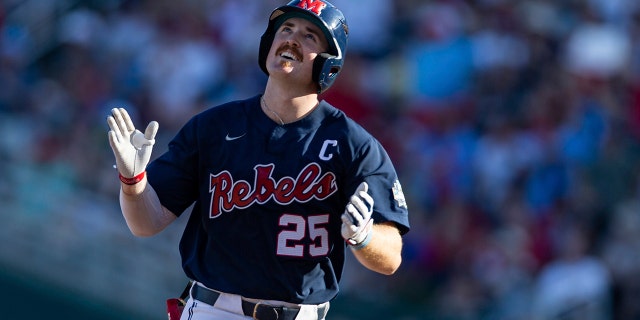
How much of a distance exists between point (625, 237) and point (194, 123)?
426 cm

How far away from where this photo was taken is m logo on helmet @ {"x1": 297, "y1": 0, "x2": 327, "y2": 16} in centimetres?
429

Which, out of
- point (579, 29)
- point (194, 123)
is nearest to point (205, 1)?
point (579, 29)

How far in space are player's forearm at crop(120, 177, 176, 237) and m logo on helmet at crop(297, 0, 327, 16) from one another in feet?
2.85

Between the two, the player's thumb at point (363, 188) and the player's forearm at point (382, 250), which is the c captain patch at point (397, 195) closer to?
the player's forearm at point (382, 250)

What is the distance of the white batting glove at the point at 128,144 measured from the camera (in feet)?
13.5

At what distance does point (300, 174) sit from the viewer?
169 inches

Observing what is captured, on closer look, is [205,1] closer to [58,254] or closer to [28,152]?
[28,152]

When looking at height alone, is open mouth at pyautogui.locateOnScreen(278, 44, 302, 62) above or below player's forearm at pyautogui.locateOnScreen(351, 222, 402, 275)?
above

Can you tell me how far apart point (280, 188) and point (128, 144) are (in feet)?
1.90

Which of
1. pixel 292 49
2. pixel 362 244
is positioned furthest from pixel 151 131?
pixel 362 244

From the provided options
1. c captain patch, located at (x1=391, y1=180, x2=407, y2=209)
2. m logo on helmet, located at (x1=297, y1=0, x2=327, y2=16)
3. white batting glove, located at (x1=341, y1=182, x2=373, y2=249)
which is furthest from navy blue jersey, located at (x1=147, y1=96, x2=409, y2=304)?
m logo on helmet, located at (x1=297, y1=0, x2=327, y2=16)

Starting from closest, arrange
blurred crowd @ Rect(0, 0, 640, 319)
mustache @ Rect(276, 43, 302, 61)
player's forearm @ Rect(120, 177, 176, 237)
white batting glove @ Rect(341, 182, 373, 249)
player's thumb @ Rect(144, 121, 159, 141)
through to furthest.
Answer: white batting glove @ Rect(341, 182, 373, 249), player's thumb @ Rect(144, 121, 159, 141), player's forearm @ Rect(120, 177, 176, 237), mustache @ Rect(276, 43, 302, 61), blurred crowd @ Rect(0, 0, 640, 319)

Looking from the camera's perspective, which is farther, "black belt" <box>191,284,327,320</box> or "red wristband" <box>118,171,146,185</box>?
"black belt" <box>191,284,327,320</box>

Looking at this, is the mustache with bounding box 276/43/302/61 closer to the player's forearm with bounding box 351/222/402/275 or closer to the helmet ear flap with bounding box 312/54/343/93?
the helmet ear flap with bounding box 312/54/343/93
